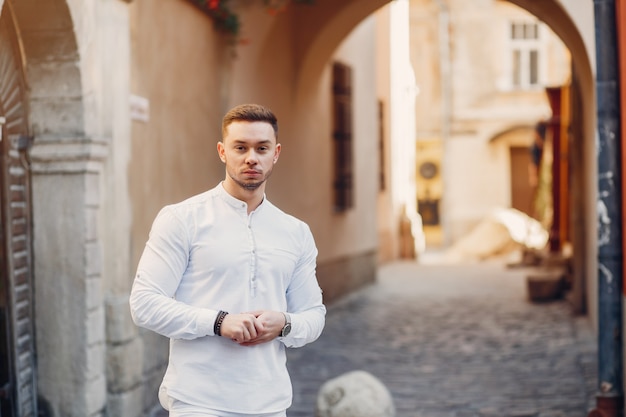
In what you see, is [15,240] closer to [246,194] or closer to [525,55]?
[246,194]

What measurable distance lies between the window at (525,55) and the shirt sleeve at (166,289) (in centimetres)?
2449

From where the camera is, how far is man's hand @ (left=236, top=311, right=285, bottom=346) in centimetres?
279

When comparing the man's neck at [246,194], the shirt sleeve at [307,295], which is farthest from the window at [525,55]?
the man's neck at [246,194]

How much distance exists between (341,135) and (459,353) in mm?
4951

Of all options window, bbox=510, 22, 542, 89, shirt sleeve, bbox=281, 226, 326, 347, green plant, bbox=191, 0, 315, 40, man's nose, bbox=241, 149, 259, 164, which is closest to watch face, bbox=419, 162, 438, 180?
window, bbox=510, 22, 542, 89

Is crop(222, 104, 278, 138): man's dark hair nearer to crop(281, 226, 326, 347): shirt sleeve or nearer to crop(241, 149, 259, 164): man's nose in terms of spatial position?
crop(241, 149, 259, 164): man's nose

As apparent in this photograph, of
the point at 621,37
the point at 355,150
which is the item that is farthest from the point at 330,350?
the point at 355,150

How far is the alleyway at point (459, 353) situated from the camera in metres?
6.89

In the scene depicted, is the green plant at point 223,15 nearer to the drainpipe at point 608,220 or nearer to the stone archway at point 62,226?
the stone archway at point 62,226

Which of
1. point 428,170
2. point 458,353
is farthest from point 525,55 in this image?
point 458,353

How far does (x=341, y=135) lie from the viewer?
523 inches

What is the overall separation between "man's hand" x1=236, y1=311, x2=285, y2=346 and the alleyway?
3.75 meters

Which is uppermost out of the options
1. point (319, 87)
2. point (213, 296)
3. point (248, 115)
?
point (319, 87)

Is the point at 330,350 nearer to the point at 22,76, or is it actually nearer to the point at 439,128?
the point at 22,76
